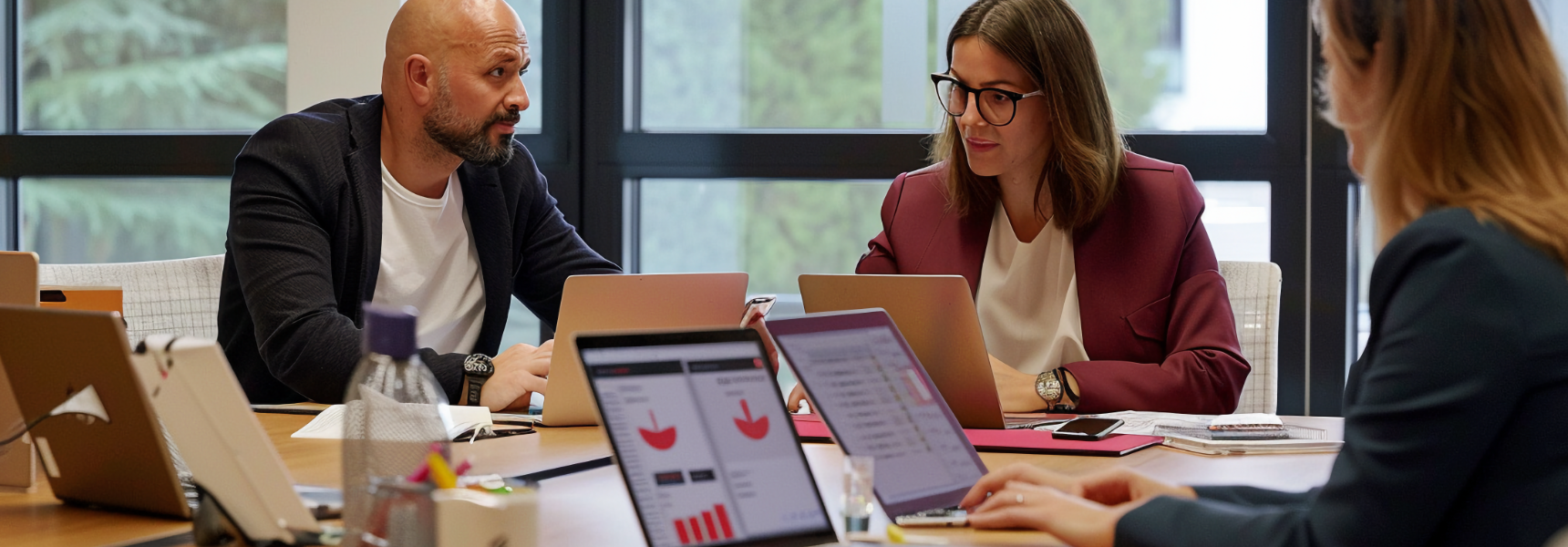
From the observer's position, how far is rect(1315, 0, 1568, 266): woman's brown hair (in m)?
1.00

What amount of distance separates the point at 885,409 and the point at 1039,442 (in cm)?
52

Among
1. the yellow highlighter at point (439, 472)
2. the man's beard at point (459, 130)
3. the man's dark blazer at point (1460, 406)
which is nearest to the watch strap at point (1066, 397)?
the man's dark blazer at point (1460, 406)

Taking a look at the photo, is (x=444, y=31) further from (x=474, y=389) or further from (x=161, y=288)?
(x=474, y=389)

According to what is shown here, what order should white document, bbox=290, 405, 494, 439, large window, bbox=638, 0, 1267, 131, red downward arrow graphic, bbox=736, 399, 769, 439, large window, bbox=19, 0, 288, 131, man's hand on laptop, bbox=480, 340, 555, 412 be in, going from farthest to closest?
1. large window, bbox=19, 0, 288, 131
2. large window, bbox=638, 0, 1267, 131
3. man's hand on laptop, bbox=480, 340, 555, 412
4. white document, bbox=290, 405, 494, 439
5. red downward arrow graphic, bbox=736, 399, 769, 439

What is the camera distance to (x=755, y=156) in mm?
3758

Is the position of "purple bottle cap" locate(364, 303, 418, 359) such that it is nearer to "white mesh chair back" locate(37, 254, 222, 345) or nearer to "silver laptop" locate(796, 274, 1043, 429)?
"silver laptop" locate(796, 274, 1043, 429)

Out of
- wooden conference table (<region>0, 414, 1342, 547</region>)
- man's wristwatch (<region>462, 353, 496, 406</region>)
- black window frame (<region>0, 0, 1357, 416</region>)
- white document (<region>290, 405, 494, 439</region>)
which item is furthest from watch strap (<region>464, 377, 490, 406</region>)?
black window frame (<region>0, 0, 1357, 416</region>)

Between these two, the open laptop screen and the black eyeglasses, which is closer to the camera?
the open laptop screen

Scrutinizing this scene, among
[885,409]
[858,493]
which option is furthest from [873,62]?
[858,493]

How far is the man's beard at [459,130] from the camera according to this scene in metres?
2.54

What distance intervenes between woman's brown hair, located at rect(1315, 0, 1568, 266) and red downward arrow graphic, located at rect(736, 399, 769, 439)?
54 centimetres

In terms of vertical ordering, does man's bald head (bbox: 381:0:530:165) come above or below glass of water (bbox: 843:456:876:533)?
above

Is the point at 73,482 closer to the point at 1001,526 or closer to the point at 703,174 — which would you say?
the point at 1001,526

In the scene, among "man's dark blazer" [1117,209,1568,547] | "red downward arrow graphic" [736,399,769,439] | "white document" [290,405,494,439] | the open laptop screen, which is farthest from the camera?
"white document" [290,405,494,439]
